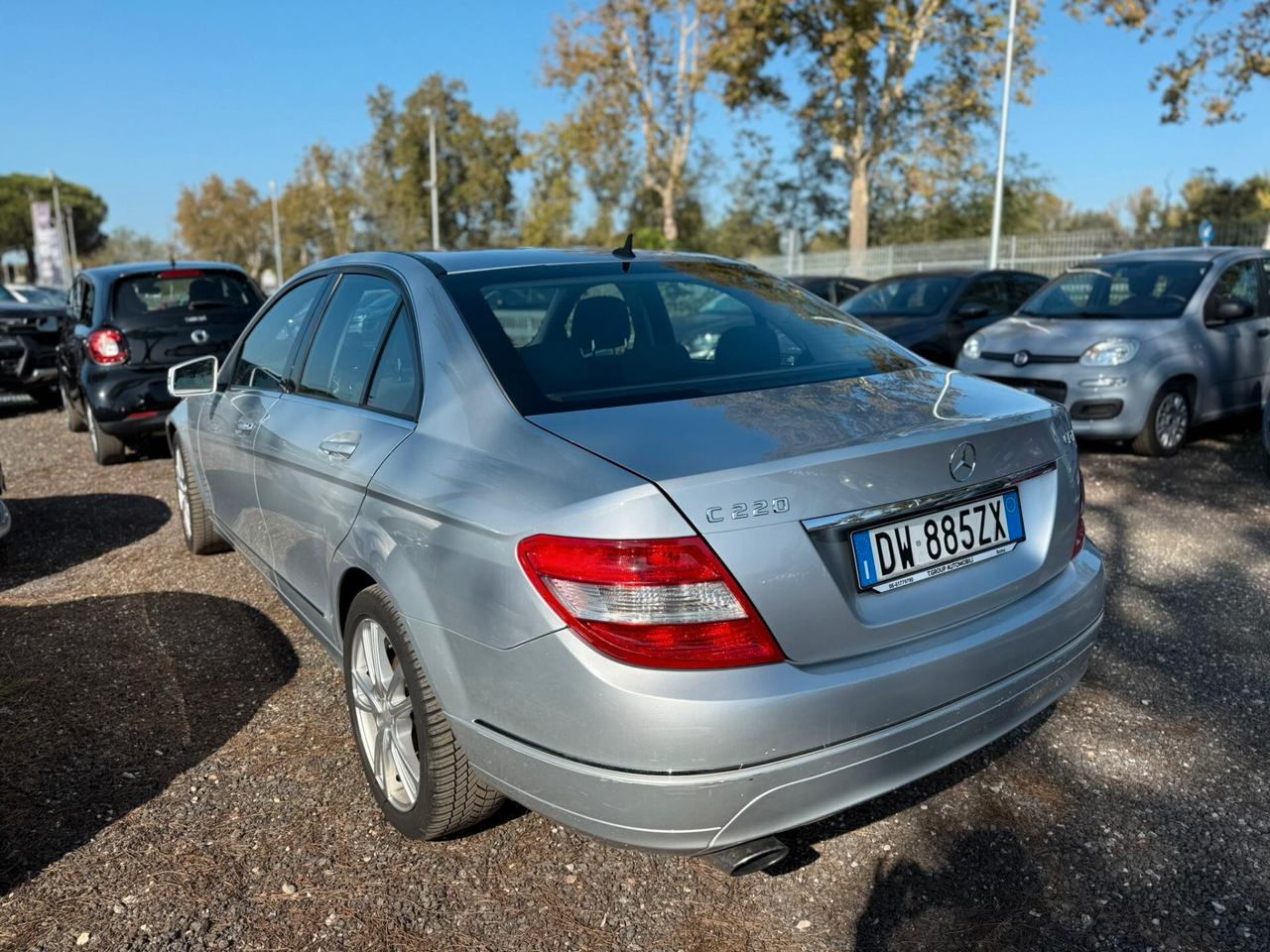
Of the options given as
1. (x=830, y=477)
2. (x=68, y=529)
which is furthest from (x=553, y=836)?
(x=68, y=529)

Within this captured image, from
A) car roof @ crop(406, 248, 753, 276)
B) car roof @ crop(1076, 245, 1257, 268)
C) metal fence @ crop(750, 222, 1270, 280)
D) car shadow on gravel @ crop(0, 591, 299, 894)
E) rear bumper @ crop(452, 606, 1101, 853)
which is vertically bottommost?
car shadow on gravel @ crop(0, 591, 299, 894)

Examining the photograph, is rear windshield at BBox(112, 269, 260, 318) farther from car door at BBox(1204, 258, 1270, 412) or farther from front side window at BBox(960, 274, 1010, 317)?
car door at BBox(1204, 258, 1270, 412)

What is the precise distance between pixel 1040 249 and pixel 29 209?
81396 mm

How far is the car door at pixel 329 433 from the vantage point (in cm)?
287

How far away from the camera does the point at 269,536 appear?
3717 mm

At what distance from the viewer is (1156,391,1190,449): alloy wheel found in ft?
25.2

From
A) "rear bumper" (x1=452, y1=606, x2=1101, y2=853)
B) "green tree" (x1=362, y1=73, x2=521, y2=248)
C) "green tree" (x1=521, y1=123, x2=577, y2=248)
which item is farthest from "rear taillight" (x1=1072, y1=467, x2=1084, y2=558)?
"green tree" (x1=362, y1=73, x2=521, y2=248)

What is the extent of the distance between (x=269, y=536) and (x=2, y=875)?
4.48ft

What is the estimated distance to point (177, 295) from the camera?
8375 millimetres

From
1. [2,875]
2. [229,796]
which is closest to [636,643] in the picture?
[229,796]

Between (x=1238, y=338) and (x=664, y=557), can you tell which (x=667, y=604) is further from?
(x=1238, y=338)

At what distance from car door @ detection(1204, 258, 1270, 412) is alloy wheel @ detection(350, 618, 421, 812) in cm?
732

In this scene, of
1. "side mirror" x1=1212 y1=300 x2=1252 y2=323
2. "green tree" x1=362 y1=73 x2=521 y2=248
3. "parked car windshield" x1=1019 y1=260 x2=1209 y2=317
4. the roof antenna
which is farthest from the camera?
"green tree" x1=362 y1=73 x2=521 y2=248

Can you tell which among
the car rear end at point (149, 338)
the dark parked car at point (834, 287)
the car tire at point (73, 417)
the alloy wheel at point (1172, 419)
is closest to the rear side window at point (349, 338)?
the car rear end at point (149, 338)
